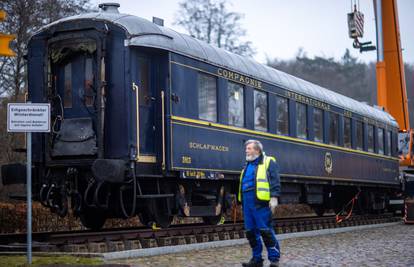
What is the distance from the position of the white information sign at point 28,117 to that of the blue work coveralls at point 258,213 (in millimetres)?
2787

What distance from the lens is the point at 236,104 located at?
14477 millimetres

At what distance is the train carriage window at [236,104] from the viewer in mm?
14242

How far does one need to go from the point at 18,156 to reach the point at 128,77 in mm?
11381

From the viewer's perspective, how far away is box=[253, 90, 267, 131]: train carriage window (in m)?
15.4

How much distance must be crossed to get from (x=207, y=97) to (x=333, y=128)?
762cm

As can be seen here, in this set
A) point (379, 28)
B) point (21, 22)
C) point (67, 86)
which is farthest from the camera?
point (379, 28)

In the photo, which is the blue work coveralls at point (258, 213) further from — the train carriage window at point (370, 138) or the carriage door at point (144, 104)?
the train carriage window at point (370, 138)

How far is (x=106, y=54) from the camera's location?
11.8 metres

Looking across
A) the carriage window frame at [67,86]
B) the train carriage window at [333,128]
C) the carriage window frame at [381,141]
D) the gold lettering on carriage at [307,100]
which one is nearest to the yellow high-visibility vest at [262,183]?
the carriage window frame at [67,86]

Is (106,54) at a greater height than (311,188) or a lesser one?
greater

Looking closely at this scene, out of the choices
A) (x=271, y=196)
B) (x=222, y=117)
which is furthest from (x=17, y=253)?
(x=222, y=117)

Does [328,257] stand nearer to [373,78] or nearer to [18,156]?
[18,156]

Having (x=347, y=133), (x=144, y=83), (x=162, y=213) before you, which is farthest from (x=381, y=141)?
(x=144, y=83)

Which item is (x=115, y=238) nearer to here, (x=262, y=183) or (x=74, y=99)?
(x=74, y=99)
